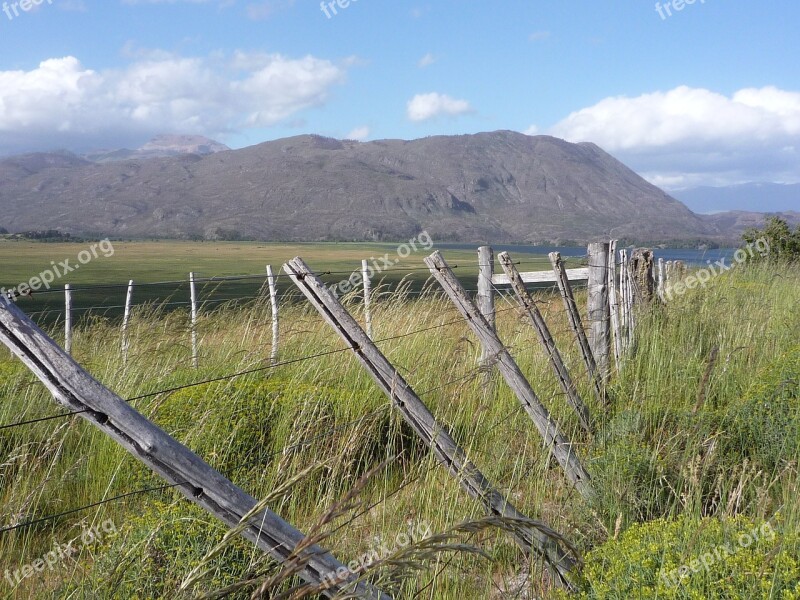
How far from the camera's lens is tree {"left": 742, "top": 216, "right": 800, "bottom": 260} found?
23.4 metres

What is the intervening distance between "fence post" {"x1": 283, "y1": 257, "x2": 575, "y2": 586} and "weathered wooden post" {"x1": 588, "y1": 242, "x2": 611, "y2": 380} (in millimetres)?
3017

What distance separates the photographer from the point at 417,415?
3.43 meters

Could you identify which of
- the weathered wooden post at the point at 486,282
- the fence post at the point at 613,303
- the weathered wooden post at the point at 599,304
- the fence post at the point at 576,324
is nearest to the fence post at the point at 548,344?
the fence post at the point at 576,324

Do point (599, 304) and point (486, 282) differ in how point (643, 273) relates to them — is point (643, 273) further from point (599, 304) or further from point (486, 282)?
point (486, 282)

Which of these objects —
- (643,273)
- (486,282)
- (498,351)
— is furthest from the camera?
(643,273)

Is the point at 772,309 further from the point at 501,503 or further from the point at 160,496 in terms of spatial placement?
the point at 160,496

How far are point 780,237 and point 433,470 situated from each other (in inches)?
952

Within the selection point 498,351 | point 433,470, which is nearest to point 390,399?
point 433,470

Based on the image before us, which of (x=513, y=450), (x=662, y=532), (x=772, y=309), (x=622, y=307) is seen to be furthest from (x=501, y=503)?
(x=772, y=309)

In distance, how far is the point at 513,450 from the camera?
4.27 m

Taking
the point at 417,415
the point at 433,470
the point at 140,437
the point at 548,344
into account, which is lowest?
the point at 433,470

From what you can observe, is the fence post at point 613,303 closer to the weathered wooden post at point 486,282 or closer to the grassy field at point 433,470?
the grassy field at point 433,470

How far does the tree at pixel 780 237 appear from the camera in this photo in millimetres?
23375

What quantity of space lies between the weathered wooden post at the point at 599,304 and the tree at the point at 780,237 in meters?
19.0
